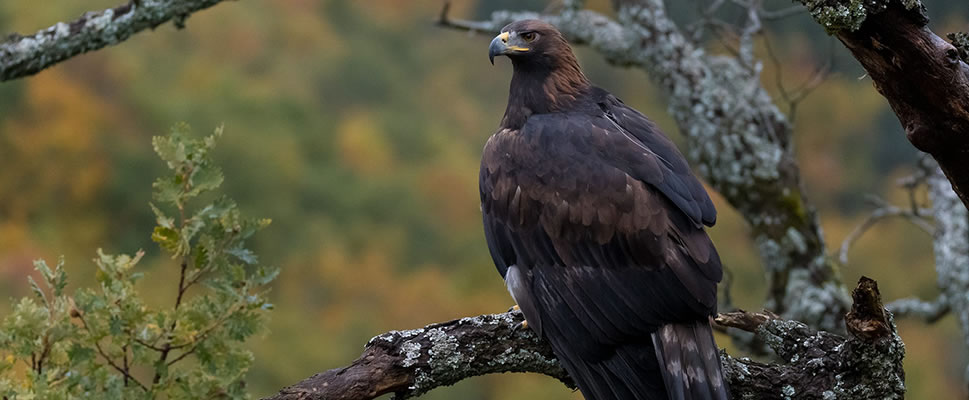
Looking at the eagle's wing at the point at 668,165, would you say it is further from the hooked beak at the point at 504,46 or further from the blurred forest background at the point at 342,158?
the blurred forest background at the point at 342,158

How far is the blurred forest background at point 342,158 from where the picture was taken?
10.8 m

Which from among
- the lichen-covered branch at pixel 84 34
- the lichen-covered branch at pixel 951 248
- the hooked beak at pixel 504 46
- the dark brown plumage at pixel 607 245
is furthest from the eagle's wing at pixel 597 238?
the lichen-covered branch at pixel 951 248

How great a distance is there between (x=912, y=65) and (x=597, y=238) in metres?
1.16

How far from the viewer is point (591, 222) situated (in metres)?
3.45

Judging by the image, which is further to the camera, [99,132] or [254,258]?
[99,132]

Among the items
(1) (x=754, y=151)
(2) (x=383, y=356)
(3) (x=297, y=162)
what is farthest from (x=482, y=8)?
(2) (x=383, y=356)

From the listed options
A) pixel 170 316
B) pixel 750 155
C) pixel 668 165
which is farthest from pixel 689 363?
pixel 750 155

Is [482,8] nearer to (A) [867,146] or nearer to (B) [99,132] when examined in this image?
(B) [99,132]

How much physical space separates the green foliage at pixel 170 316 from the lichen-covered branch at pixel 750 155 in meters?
2.95

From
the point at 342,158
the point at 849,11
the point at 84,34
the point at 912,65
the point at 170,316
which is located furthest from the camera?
the point at 342,158

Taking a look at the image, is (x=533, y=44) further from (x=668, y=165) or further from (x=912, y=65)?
(x=912, y=65)

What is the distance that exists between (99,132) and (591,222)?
8946 millimetres

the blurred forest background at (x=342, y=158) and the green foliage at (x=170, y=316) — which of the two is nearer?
the green foliage at (x=170, y=316)

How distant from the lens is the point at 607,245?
11.2ft
